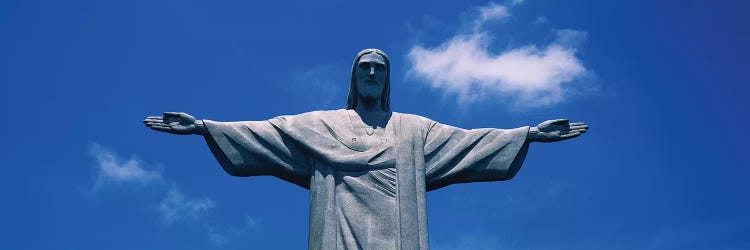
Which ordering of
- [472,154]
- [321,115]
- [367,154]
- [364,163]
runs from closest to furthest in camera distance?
[364,163] < [367,154] < [472,154] < [321,115]

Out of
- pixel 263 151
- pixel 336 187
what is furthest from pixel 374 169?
pixel 263 151

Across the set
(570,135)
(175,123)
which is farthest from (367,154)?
(570,135)

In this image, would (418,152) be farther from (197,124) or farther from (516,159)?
(197,124)

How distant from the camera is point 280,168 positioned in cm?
1919

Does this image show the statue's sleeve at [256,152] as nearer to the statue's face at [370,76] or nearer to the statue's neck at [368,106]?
the statue's neck at [368,106]

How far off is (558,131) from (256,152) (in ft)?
16.7

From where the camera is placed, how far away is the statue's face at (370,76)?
20.0 m

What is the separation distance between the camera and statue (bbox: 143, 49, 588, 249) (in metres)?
18.3

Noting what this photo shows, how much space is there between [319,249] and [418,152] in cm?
247

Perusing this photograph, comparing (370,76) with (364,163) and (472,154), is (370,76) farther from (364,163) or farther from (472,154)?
(472,154)

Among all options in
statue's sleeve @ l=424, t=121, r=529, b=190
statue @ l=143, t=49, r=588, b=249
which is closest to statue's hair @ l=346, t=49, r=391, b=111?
statue @ l=143, t=49, r=588, b=249

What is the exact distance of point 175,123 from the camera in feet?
62.4

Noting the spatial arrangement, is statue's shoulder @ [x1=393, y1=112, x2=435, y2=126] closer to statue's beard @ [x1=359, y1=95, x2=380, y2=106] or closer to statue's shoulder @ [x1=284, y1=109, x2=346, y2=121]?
statue's beard @ [x1=359, y1=95, x2=380, y2=106]

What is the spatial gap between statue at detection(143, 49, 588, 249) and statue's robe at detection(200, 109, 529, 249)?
0.02m
